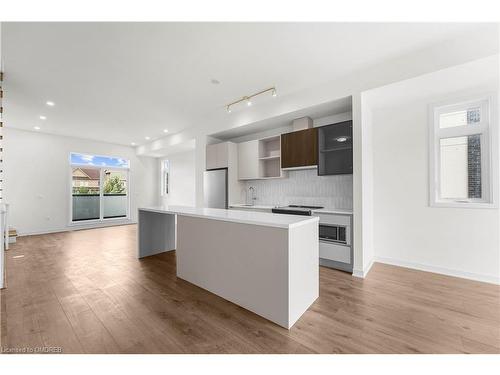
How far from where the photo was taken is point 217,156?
4.70 m

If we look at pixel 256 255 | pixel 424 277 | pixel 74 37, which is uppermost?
pixel 74 37

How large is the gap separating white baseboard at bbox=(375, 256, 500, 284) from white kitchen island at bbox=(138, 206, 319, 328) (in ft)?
6.25

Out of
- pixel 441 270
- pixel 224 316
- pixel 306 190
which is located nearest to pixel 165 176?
pixel 306 190

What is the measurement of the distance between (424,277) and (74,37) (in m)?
4.99

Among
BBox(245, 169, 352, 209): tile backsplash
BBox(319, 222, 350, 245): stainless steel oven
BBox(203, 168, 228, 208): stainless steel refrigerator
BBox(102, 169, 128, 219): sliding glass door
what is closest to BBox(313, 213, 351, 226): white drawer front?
BBox(319, 222, 350, 245): stainless steel oven

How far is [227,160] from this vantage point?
14.8 ft

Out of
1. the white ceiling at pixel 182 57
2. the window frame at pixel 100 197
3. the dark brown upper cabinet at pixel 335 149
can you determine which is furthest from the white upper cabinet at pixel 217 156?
the window frame at pixel 100 197

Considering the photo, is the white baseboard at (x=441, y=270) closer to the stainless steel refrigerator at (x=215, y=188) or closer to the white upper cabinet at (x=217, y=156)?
the stainless steel refrigerator at (x=215, y=188)

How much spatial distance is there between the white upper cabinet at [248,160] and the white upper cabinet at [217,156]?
32 cm

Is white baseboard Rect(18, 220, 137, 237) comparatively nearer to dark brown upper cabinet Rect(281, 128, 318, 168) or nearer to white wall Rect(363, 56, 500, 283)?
dark brown upper cabinet Rect(281, 128, 318, 168)

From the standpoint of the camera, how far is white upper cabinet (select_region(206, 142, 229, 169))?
4547 millimetres

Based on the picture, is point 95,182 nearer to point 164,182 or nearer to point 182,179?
point 164,182
